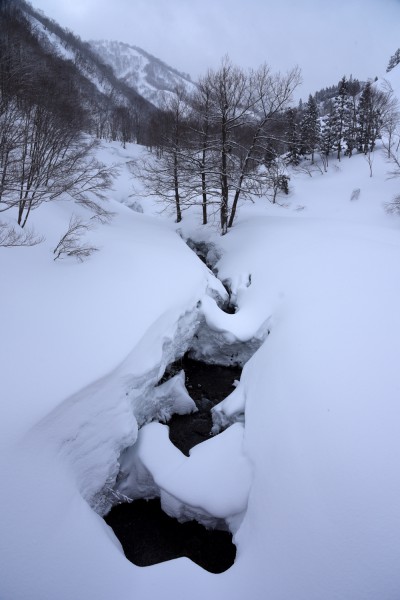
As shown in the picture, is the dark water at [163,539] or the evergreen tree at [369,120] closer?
the dark water at [163,539]

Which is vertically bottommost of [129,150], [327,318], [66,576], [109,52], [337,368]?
[66,576]

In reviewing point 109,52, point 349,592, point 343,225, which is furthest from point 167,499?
point 109,52

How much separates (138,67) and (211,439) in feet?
502

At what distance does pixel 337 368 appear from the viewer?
5.37 metres

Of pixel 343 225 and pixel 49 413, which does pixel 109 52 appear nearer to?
pixel 343 225

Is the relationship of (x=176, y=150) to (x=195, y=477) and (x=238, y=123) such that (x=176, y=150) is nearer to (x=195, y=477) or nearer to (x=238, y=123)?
(x=238, y=123)

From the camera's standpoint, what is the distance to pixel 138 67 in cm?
11738

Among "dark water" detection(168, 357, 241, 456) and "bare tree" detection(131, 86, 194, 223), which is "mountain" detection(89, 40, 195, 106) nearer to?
"bare tree" detection(131, 86, 194, 223)

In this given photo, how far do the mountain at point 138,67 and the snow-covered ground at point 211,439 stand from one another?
117724 millimetres

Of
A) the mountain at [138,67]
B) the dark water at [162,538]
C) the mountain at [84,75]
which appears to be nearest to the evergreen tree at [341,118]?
the mountain at [84,75]

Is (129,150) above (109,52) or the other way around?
the other way around

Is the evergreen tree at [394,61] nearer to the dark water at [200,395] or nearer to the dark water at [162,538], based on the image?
the dark water at [200,395]

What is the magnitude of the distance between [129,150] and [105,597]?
5224cm

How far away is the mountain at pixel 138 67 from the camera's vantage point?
4186 inches
